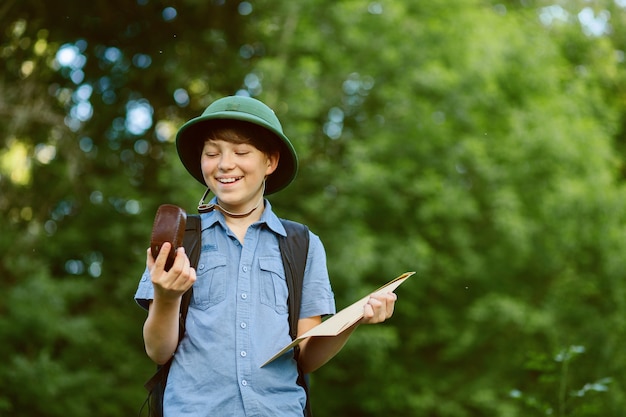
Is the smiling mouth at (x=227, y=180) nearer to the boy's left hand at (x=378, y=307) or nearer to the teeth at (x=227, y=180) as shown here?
the teeth at (x=227, y=180)

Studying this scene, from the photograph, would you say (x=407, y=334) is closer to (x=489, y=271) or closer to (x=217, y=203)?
(x=489, y=271)

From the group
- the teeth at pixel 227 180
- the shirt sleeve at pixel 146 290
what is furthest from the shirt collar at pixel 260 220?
the shirt sleeve at pixel 146 290

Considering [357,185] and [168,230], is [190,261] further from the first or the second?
[357,185]

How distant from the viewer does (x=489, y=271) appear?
1276 cm

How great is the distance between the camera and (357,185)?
1133 centimetres

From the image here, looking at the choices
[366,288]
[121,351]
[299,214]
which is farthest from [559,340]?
[121,351]

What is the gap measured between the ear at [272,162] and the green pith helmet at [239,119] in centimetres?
2

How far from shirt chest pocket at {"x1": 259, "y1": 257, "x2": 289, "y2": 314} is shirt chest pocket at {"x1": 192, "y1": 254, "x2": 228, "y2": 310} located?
10 cm

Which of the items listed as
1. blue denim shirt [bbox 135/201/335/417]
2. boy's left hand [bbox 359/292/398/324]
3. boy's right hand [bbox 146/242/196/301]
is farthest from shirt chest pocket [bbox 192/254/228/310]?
boy's left hand [bbox 359/292/398/324]

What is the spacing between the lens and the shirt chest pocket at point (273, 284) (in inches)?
93.2

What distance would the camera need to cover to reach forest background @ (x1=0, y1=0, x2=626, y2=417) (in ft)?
33.1

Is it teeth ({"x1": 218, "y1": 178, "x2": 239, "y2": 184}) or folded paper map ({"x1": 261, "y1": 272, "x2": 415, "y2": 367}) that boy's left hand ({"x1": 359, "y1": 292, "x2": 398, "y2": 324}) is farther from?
teeth ({"x1": 218, "y1": 178, "x2": 239, "y2": 184})

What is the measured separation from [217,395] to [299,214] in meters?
8.88

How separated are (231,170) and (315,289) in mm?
401
